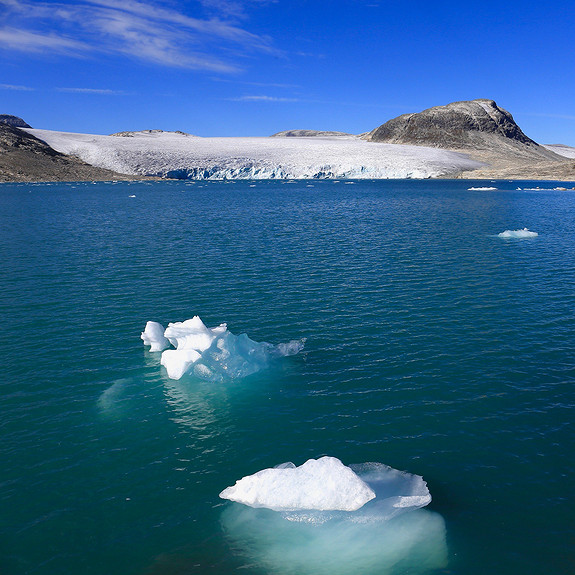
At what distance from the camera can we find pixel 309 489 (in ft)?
40.3

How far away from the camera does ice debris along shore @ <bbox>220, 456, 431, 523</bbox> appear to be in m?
12.2

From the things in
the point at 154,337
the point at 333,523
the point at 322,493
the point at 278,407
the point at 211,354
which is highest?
the point at 154,337

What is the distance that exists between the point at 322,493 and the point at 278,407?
5347 mm

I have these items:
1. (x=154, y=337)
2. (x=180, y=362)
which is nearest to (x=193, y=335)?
(x=180, y=362)

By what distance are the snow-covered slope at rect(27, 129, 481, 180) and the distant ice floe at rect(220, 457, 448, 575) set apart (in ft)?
513

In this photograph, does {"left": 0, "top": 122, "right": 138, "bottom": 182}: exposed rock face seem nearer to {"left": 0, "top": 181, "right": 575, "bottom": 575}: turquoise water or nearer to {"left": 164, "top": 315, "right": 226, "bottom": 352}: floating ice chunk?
{"left": 0, "top": 181, "right": 575, "bottom": 575}: turquoise water

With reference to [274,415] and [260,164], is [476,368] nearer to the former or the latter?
[274,415]

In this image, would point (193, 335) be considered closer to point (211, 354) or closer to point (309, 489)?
point (211, 354)

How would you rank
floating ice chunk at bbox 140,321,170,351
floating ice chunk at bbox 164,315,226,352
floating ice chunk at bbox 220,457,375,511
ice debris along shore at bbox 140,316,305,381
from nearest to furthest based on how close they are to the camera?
1. floating ice chunk at bbox 220,457,375,511
2. ice debris along shore at bbox 140,316,305,381
3. floating ice chunk at bbox 164,315,226,352
4. floating ice chunk at bbox 140,321,170,351

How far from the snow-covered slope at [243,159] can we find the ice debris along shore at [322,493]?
156055mm

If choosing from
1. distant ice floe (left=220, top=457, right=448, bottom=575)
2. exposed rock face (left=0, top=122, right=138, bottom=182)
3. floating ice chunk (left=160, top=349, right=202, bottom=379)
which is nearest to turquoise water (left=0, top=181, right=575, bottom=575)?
distant ice floe (left=220, top=457, right=448, bottom=575)

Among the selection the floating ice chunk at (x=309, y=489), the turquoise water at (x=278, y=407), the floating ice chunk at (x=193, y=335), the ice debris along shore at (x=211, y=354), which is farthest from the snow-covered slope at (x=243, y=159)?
the floating ice chunk at (x=309, y=489)

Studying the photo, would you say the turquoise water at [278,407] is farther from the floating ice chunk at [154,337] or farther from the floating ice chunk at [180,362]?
the floating ice chunk at [154,337]

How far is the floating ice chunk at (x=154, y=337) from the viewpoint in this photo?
21.8m
